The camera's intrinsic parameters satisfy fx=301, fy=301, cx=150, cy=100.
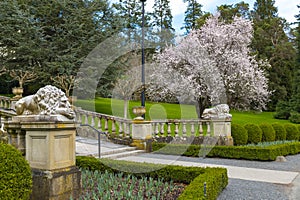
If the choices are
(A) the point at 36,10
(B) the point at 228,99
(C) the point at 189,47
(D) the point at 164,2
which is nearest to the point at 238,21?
(C) the point at 189,47

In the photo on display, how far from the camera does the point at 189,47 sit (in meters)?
21.2

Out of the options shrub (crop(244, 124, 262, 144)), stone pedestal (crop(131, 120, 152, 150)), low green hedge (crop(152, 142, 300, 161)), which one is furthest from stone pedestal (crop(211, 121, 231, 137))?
stone pedestal (crop(131, 120, 152, 150))

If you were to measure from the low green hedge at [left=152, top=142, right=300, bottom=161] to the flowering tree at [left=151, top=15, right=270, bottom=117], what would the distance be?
28.0 feet

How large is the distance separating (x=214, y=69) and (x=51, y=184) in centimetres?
1643

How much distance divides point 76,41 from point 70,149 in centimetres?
1465

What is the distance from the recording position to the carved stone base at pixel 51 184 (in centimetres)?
427

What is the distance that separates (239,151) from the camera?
9836mm

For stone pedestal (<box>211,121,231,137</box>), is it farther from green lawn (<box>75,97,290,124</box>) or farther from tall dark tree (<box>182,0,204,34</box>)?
tall dark tree (<box>182,0,204,34</box>)

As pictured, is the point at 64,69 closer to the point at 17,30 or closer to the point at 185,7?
the point at 17,30

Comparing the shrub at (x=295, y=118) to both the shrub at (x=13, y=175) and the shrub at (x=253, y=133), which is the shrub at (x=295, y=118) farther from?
the shrub at (x=13, y=175)

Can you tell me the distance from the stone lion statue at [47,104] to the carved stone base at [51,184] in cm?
85

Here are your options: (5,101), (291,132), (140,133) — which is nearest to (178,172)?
(140,133)

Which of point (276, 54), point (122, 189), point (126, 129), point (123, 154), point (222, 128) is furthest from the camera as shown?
point (276, 54)

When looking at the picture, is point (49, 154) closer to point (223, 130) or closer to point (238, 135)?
point (223, 130)
